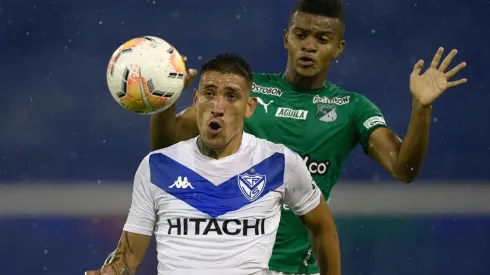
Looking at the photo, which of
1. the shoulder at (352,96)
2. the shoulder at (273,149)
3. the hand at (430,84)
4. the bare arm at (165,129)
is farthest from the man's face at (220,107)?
the shoulder at (352,96)

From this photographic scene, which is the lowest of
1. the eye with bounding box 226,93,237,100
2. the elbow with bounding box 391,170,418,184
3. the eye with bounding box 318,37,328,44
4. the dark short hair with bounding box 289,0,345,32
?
the elbow with bounding box 391,170,418,184

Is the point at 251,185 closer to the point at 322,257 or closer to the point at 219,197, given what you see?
the point at 219,197

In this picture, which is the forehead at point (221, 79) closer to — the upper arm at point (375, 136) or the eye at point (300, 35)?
the eye at point (300, 35)

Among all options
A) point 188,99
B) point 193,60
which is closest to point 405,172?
point 188,99

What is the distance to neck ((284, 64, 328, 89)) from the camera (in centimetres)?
481

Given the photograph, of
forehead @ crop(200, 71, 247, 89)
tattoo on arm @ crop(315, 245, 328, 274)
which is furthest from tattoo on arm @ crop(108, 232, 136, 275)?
tattoo on arm @ crop(315, 245, 328, 274)

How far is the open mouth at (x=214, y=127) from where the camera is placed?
3867 mm

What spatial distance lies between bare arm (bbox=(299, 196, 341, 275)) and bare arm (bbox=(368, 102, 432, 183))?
1.98 ft

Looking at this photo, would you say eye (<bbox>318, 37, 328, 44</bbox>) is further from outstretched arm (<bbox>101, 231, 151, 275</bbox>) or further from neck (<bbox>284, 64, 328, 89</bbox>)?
outstretched arm (<bbox>101, 231, 151, 275</bbox>)

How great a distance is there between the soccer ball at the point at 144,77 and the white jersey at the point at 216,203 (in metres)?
0.24

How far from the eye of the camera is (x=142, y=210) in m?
3.84

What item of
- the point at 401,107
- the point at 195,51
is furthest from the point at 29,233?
the point at 401,107

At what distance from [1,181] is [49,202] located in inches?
22.4

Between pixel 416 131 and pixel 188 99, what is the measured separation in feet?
13.7
